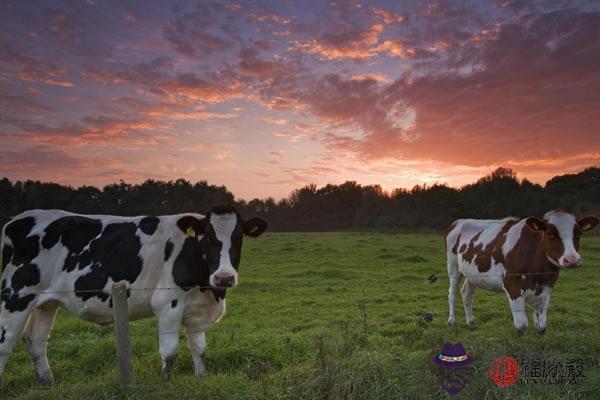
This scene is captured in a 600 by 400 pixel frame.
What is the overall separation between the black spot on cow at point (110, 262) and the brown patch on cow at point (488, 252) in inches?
238

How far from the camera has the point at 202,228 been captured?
5637mm

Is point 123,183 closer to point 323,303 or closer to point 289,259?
point 289,259

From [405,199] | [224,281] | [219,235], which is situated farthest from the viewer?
[405,199]

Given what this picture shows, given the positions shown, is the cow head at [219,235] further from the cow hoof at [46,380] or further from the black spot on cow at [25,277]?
the cow hoof at [46,380]

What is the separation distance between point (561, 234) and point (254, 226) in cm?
455

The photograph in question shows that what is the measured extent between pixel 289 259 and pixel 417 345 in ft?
53.4

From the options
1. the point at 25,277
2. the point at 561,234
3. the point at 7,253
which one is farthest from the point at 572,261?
the point at 7,253

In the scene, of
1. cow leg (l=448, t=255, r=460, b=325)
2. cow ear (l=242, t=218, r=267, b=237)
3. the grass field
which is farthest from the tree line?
cow ear (l=242, t=218, r=267, b=237)

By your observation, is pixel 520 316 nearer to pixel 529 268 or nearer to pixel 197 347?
pixel 529 268

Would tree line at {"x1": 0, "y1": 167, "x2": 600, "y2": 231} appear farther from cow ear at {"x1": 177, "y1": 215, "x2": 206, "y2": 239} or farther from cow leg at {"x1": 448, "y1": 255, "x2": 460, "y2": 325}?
cow ear at {"x1": 177, "y1": 215, "x2": 206, "y2": 239}

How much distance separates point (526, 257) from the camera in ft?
24.6

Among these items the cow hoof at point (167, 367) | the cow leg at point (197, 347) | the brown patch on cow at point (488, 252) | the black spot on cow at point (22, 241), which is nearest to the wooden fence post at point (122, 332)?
the cow hoof at point (167, 367)

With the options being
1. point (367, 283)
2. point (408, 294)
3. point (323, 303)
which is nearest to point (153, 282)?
point (323, 303)

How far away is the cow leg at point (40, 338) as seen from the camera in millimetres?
5980
